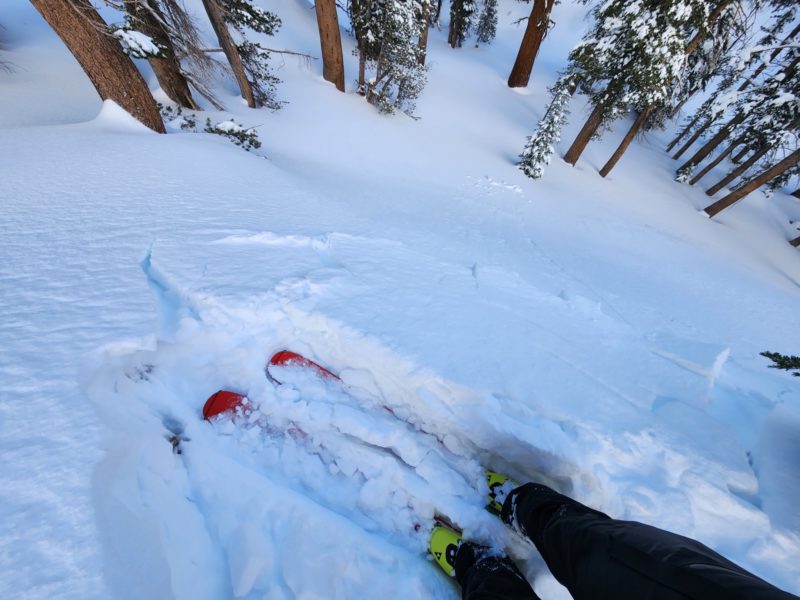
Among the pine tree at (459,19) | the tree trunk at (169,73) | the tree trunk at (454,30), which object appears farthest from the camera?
the tree trunk at (454,30)

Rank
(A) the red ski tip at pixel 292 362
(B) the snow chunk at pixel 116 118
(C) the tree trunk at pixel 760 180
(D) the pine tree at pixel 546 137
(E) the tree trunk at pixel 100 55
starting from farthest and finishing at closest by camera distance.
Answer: (C) the tree trunk at pixel 760 180 < (D) the pine tree at pixel 546 137 < (B) the snow chunk at pixel 116 118 < (E) the tree trunk at pixel 100 55 < (A) the red ski tip at pixel 292 362

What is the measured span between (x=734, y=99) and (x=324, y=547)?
1456 centimetres

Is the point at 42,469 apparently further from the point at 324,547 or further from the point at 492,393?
the point at 492,393

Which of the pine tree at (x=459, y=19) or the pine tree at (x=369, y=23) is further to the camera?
the pine tree at (x=459, y=19)

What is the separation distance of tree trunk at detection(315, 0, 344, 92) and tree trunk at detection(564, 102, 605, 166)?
818 cm

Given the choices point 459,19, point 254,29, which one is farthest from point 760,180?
point 459,19

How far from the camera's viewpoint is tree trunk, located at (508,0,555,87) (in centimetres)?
1243

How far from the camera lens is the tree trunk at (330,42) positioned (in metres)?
8.59

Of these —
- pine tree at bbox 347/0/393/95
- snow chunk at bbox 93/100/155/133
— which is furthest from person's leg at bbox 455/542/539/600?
pine tree at bbox 347/0/393/95

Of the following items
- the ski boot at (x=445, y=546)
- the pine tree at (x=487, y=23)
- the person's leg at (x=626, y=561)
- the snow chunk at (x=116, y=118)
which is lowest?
the ski boot at (x=445, y=546)

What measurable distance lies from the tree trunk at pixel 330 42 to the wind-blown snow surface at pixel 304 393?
7.45 metres

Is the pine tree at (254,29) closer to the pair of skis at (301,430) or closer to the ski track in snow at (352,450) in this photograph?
the ski track in snow at (352,450)

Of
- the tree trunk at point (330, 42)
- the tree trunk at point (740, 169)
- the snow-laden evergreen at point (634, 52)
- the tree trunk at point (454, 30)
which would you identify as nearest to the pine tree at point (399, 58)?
the tree trunk at point (330, 42)

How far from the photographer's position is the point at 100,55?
13.4 feet
